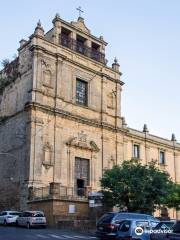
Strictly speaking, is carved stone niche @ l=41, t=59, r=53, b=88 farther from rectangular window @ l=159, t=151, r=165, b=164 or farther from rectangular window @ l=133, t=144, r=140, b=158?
rectangular window @ l=159, t=151, r=165, b=164

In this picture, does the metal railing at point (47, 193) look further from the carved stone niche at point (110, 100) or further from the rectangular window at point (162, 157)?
the rectangular window at point (162, 157)

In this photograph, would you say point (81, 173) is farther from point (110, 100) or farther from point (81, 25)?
point (81, 25)

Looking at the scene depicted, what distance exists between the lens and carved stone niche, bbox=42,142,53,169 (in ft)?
125

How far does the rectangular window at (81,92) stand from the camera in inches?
1745

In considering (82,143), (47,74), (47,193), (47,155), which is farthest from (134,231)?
(47,74)

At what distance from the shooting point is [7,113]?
43281 mm

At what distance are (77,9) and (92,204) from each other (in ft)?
81.0

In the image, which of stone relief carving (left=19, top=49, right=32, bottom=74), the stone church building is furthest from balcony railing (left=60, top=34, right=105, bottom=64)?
stone relief carving (left=19, top=49, right=32, bottom=74)

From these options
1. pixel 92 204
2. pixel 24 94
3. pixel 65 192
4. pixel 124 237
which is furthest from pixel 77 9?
pixel 124 237

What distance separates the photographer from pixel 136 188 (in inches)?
1272

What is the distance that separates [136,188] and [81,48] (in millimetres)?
19479

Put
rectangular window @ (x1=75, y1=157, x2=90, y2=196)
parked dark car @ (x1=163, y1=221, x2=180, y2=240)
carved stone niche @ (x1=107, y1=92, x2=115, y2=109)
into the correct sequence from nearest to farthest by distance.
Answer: parked dark car @ (x1=163, y1=221, x2=180, y2=240)
rectangular window @ (x1=75, y1=157, x2=90, y2=196)
carved stone niche @ (x1=107, y1=92, x2=115, y2=109)

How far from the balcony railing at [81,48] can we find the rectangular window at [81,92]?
3.30 metres

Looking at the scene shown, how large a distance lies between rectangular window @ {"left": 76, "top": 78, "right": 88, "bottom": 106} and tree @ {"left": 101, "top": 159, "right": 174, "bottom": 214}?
12.2 meters
